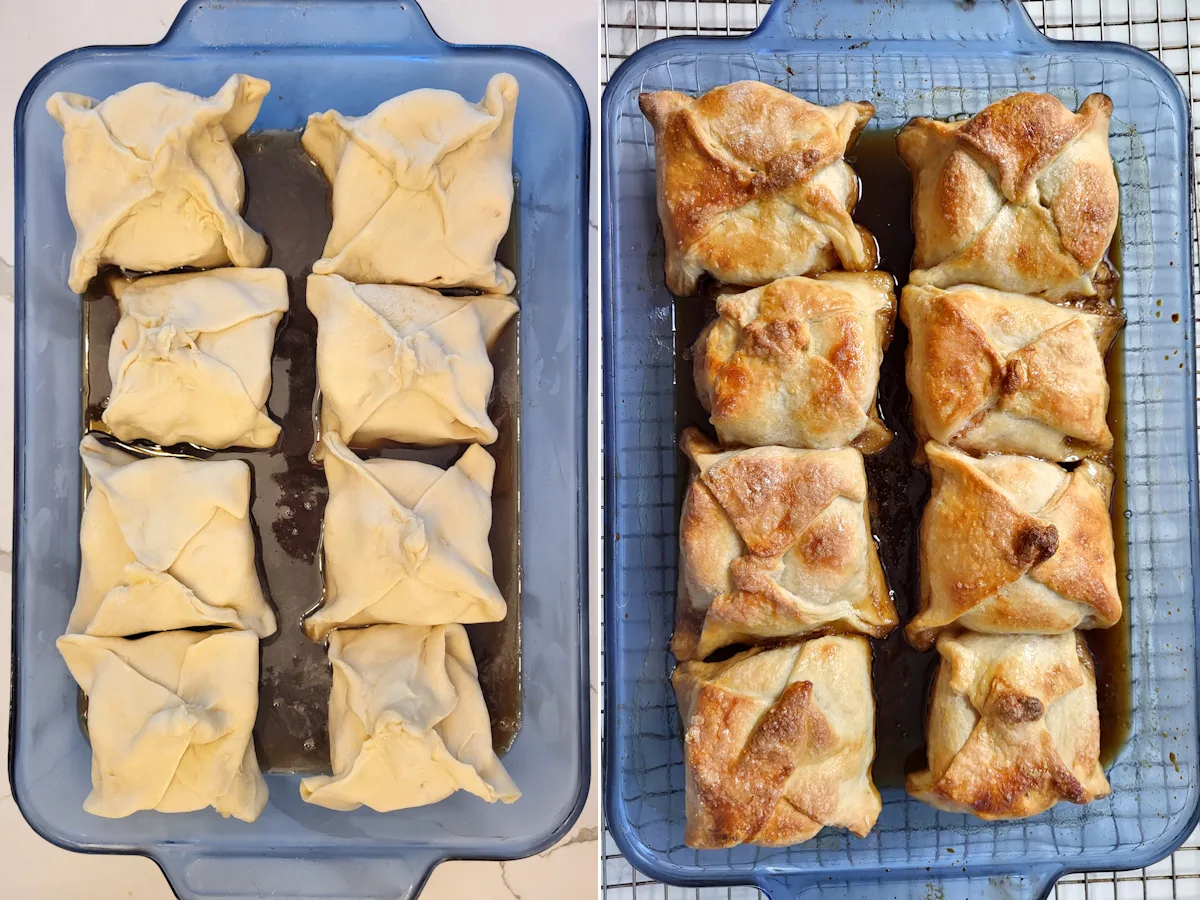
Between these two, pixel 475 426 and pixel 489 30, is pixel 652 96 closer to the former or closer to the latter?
pixel 489 30

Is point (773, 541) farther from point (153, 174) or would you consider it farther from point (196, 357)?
point (153, 174)

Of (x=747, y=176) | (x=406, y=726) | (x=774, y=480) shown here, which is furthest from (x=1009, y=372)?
(x=406, y=726)

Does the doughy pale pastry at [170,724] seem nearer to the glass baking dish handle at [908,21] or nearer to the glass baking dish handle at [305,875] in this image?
the glass baking dish handle at [305,875]

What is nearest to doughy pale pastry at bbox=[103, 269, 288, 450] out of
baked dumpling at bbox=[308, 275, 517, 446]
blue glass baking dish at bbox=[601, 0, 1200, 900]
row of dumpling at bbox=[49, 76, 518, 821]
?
row of dumpling at bbox=[49, 76, 518, 821]

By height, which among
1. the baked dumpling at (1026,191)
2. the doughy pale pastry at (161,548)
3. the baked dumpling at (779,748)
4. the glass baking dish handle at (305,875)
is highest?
the baked dumpling at (1026,191)

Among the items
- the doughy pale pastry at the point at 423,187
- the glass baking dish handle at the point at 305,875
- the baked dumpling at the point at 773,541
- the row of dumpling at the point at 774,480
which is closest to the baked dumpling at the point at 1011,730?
the row of dumpling at the point at 774,480

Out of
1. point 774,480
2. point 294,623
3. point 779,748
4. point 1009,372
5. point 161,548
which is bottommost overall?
point 779,748

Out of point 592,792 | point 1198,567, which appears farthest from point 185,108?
point 1198,567
